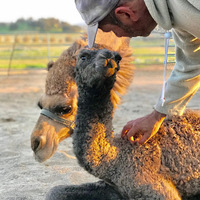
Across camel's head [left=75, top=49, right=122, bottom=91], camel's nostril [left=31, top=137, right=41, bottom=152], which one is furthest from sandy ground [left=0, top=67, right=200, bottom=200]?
camel's head [left=75, top=49, right=122, bottom=91]

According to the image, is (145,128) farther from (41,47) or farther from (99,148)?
(41,47)

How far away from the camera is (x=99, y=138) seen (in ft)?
7.78

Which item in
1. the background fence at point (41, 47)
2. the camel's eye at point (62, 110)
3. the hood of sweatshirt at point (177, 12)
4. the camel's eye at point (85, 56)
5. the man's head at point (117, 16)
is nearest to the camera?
the hood of sweatshirt at point (177, 12)

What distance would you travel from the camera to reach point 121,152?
7.93 feet

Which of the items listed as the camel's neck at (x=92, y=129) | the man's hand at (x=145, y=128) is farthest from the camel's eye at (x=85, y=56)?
the man's hand at (x=145, y=128)

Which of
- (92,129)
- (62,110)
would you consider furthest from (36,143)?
(92,129)

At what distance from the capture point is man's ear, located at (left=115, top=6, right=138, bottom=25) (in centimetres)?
185

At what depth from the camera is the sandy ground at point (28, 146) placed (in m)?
3.33

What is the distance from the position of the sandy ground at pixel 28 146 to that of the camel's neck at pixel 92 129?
93 cm

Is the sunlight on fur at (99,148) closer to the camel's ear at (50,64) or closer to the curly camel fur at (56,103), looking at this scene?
the curly camel fur at (56,103)

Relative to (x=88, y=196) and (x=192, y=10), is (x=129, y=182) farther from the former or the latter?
(x=192, y=10)

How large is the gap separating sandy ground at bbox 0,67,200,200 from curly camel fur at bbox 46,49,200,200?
2.92ft

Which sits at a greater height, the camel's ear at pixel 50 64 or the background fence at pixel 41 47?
the camel's ear at pixel 50 64

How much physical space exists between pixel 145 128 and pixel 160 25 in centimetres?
80
